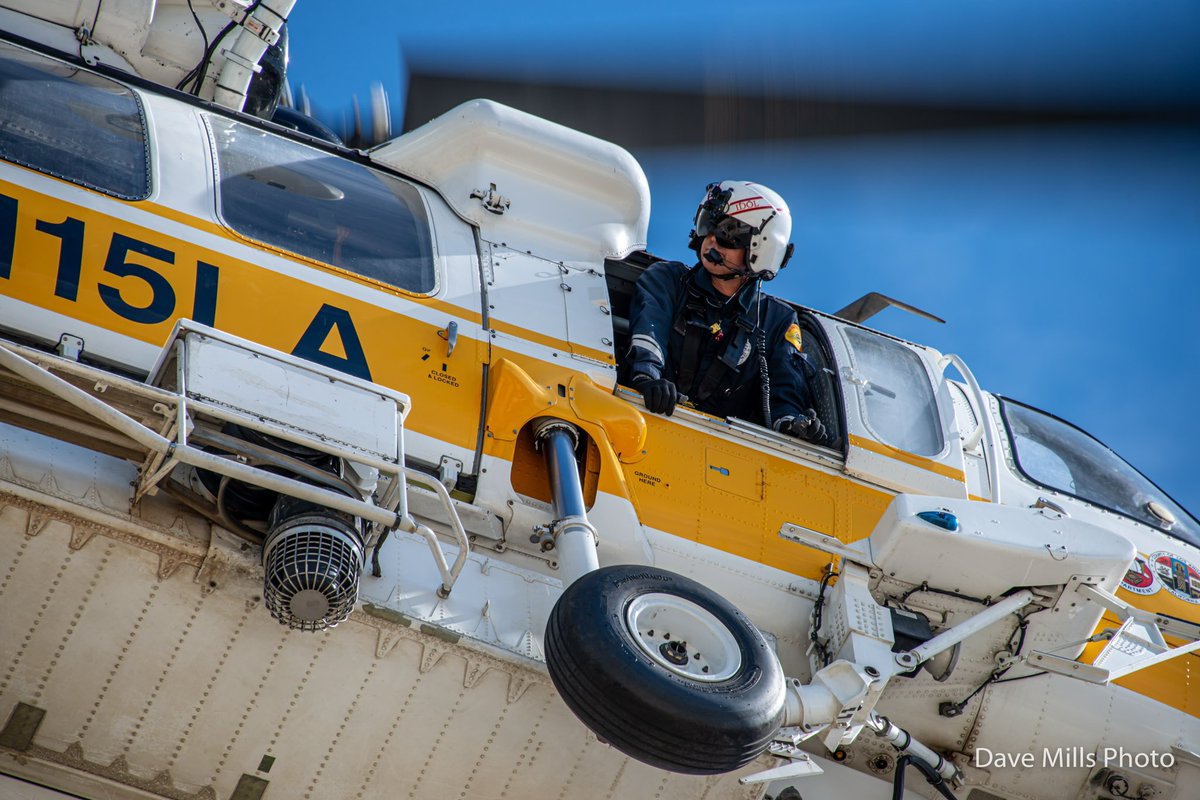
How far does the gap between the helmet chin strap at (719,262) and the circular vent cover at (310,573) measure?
3372mm

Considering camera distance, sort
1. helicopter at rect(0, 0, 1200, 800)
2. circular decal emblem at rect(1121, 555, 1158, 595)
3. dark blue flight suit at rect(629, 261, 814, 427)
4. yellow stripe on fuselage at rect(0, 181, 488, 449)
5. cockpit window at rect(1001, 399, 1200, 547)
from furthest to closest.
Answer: cockpit window at rect(1001, 399, 1200, 547) < dark blue flight suit at rect(629, 261, 814, 427) < circular decal emblem at rect(1121, 555, 1158, 595) < yellow stripe on fuselage at rect(0, 181, 488, 449) < helicopter at rect(0, 0, 1200, 800)

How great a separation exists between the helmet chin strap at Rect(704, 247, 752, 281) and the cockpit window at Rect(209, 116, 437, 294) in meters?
1.71

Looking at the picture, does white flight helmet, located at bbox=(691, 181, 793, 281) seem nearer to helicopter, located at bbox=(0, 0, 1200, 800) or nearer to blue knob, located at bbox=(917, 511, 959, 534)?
helicopter, located at bbox=(0, 0, 1200, 800)

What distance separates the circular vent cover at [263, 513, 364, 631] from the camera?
13.6ft

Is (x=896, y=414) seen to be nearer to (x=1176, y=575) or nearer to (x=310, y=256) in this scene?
(x=1176, y=575)

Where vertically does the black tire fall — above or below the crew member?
below

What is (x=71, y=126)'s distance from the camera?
5438 mm

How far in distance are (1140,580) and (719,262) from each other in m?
3.02

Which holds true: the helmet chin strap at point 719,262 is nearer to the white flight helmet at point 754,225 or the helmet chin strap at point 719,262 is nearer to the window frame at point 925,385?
the white flight helmet at point 754,225

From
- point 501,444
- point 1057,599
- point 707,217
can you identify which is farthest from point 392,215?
point 1057,599

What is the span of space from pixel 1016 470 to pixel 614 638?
3.75 meters

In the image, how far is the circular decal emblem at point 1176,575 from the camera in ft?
22.5

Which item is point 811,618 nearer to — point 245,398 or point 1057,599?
point 1057,599

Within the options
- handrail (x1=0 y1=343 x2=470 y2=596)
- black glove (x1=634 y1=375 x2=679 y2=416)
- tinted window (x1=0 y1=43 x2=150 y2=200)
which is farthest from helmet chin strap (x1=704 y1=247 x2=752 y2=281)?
tinted window (x1=0 y1=43 x2=150 y2=200)
